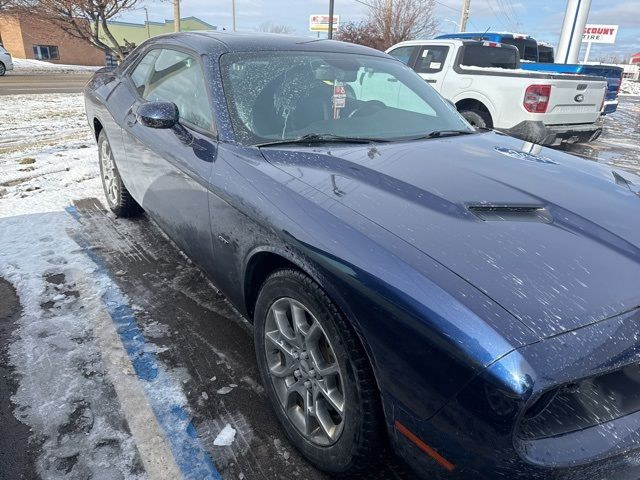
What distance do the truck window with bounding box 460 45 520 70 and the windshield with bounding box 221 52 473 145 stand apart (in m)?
5.39

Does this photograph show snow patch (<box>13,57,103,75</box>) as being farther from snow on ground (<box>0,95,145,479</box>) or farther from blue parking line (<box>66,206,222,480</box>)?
blue parking line (<box>66,206,222,480</box>)

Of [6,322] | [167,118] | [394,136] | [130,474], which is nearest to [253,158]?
[167,118]

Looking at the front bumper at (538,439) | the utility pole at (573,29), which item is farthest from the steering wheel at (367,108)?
the utility pole at (573,29)

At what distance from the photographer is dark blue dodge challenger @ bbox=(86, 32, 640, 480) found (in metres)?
1.23

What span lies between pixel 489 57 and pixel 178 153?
7.21 metres

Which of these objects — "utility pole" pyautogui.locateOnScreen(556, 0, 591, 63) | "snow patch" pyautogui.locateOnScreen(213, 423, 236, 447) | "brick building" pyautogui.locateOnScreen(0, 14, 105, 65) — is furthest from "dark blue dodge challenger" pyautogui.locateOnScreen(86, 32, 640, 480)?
"brick building" pyautogui.locateOnScreen(0, 14, 105, 65)

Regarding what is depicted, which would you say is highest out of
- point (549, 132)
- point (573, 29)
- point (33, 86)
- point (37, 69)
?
point (573, 29)

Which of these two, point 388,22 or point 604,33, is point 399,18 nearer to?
point 388,22

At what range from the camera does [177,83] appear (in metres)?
3.05

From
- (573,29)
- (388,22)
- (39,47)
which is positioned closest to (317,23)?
(39,47)

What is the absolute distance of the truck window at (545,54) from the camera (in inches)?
486

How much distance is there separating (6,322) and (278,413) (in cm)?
181

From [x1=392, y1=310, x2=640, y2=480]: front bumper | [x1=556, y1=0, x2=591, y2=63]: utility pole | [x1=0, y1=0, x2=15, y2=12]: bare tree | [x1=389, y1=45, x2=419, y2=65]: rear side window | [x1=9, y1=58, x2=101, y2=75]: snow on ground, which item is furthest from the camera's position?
[x1=9, y1=58, x2=101, y2=75]: snow on ground

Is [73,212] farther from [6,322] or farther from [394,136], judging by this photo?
[394,136]
